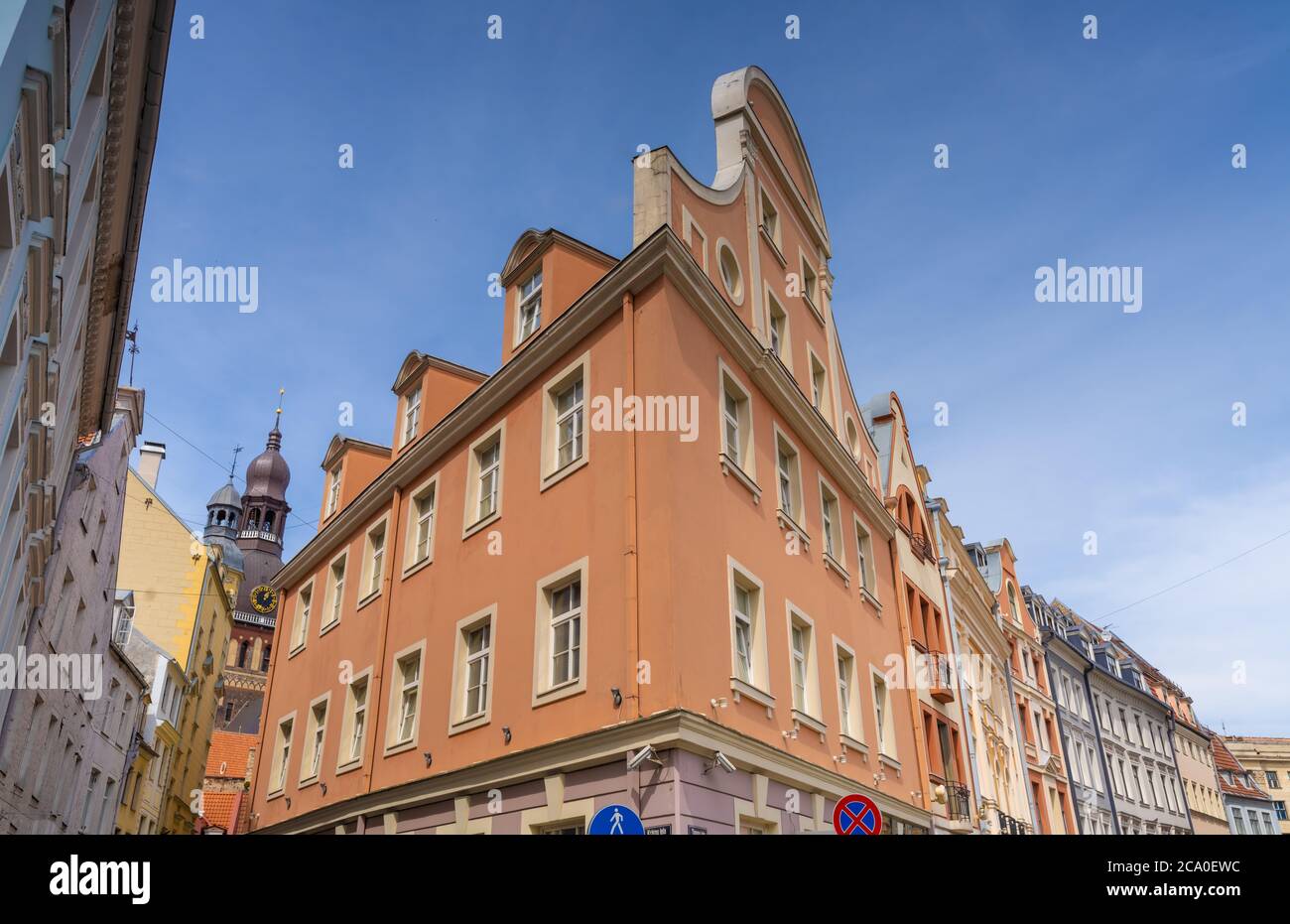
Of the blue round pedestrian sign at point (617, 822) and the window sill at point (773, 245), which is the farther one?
the window sill at point (773, 245)

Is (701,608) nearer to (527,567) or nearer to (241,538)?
(527,567)

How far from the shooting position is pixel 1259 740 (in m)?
70.4

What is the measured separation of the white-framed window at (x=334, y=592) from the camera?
73.0ft

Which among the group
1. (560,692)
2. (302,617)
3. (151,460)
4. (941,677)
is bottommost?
(560,692)

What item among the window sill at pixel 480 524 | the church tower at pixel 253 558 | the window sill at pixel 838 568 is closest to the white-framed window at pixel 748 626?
the window sill at pixel 838 568

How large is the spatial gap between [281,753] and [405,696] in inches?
273

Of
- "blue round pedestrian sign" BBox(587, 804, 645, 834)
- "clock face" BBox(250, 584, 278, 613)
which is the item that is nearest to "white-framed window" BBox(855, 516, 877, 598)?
"blue round pedestrian sign" BBox(587, 804, 645, 834)

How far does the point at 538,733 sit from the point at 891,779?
865cm

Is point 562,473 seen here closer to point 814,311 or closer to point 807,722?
point 807,722

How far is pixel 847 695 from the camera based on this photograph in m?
17.7

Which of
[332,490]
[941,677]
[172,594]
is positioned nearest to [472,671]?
[332,490]

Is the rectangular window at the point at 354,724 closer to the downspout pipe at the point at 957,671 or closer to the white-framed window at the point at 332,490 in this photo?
the white-framed window at the point at 332,490

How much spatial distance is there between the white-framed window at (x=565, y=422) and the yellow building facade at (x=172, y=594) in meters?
30.6
